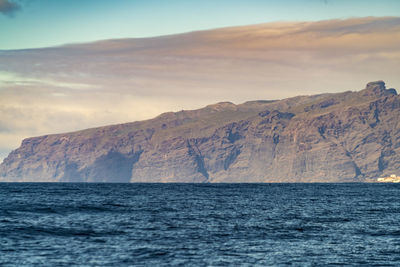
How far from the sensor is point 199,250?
4853 cm

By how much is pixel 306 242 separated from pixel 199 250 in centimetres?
1130

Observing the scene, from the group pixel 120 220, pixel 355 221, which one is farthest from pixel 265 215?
pixel 120 220

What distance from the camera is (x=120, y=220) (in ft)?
238

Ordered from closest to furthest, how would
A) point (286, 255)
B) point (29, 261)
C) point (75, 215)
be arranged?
point (29, 261) < point (286, 255) < point (75, 215)

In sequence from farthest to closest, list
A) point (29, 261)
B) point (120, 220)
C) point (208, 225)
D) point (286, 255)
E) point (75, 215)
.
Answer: point (75, 215), point (120, 220), point (208, 225), point (286, 255), point (29, 261)

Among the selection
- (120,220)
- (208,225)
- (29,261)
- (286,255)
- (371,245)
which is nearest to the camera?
(29,261)

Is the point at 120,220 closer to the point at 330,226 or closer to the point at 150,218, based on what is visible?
the point at 150,218

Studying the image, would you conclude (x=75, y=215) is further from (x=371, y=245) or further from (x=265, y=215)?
(x=371, y=245)

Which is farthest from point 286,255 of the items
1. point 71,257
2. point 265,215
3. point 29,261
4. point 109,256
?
point 265,215

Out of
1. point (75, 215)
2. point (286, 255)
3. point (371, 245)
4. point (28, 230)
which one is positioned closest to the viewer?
point (286, 255)

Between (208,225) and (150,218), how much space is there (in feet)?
37.0

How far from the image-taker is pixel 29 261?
42.8m

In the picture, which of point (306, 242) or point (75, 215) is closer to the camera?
point (306, 242)

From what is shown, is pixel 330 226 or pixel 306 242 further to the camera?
pixel 330 226
